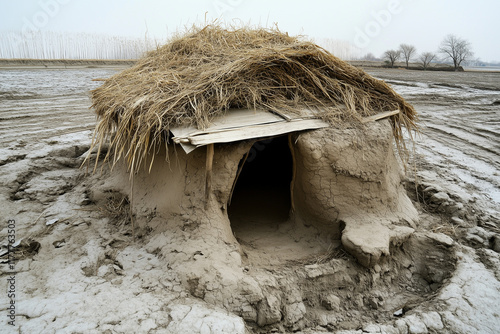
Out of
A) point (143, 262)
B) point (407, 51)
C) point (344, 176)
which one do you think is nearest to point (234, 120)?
point (344, 176)

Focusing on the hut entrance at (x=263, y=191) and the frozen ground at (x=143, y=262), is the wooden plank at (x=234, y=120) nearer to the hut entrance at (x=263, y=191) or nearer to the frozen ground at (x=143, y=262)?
the hut entrance at (x=263, y=191)

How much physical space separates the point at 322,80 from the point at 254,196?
1809 millimetres

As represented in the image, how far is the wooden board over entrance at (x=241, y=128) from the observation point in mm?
2867

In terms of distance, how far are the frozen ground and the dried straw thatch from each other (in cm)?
94

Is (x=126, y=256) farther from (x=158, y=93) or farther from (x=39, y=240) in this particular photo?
(x=158, y=93)

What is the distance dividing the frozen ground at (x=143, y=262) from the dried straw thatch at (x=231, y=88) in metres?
0.94

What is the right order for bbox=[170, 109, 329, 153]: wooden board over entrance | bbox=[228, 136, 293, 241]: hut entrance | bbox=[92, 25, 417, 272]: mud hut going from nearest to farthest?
bbox=[170, 109, 329, 153]: wooden board over entrance < bbox=[92, 25, 417, 272]: mud hut < bbox=[228, 136, 293, 241]: hut entrance

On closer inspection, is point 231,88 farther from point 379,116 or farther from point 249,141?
point 379,116

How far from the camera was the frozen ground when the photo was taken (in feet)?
8.52

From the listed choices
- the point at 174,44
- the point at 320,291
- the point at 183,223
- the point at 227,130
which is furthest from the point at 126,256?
the point at 174,44

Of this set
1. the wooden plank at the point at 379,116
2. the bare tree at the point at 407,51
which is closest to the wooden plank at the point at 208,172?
the wooden plank at the point at 379,116

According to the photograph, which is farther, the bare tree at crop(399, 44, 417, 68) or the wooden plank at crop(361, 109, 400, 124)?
the bare tree at crop(399, 44, 417, 68)

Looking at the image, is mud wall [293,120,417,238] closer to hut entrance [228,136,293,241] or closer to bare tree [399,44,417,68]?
hut entrance [228,136,293,241]

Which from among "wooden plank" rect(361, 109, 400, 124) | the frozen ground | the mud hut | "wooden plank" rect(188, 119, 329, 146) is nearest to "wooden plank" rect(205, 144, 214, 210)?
the mud hut
